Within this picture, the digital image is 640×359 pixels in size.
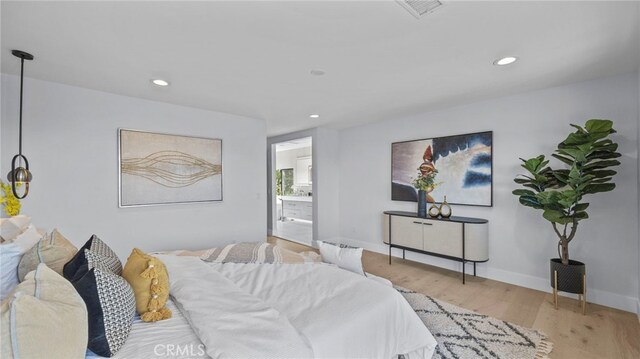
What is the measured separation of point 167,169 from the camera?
3717 millimetres

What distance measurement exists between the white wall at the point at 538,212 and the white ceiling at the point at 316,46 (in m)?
0.26

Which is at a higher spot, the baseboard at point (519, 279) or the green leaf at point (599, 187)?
the green leaf at point (599, 187)

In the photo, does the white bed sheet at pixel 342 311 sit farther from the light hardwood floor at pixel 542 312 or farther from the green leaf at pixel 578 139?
the green leaf at pixel 578 139

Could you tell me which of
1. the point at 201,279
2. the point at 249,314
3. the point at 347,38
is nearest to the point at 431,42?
the point at 347,38

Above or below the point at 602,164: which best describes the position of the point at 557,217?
below

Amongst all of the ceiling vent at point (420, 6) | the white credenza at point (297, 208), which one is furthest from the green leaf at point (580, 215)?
the white credenza at point (297, 208)

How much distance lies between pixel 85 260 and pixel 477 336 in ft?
9.40

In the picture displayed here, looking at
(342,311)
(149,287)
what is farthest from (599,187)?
(149,287)

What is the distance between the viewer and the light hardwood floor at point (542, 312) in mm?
2232

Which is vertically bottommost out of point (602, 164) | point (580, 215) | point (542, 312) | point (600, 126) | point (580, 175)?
point (542, 312)

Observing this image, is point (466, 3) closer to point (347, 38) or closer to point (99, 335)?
point (347, 38)

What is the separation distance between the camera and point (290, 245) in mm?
5672

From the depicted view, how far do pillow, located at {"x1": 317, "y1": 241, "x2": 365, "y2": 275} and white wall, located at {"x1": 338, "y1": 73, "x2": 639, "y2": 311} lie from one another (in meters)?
2.58

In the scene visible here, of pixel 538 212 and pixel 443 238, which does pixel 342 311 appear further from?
pixel 538 212
